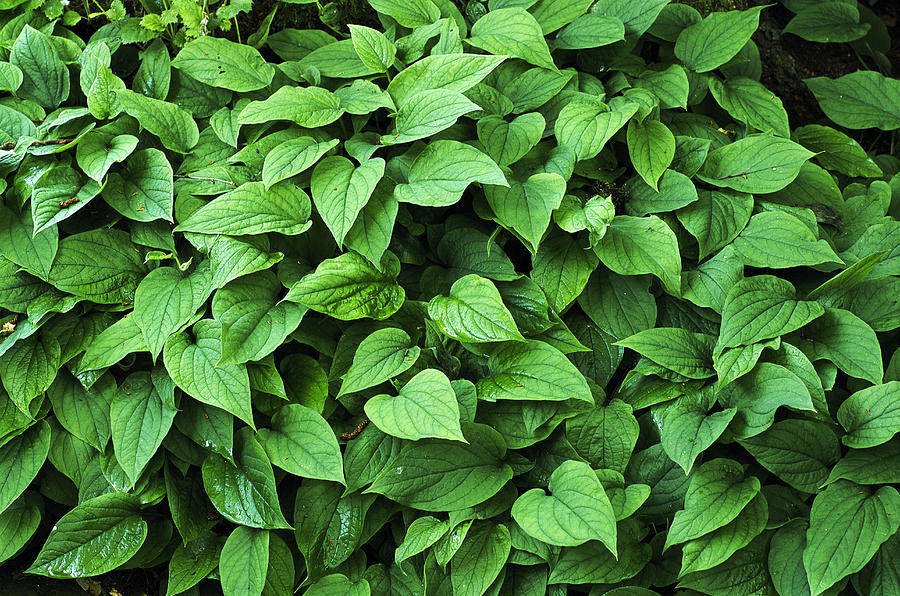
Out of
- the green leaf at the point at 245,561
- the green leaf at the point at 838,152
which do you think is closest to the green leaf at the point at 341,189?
the green leaf at the point at 245,561

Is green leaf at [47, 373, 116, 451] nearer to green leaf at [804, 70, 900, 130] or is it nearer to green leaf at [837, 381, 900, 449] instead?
green leaf at [837, 381, 900, 449]

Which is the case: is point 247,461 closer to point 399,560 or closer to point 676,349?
point 399,560

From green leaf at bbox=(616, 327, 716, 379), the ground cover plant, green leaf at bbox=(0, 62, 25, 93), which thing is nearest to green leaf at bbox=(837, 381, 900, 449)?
the ground cover plant

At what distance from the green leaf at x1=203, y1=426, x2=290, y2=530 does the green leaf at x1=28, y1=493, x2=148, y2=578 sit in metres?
0.28

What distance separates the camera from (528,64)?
278cm

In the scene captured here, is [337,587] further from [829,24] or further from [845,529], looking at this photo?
[829,24]

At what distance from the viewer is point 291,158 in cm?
237

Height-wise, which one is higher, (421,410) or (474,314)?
(474,314)

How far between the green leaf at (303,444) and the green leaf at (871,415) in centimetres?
162

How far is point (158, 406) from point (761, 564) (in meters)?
2.05

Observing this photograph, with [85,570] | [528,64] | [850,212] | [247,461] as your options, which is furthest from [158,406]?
[850,212]

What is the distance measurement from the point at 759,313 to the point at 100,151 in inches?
93.1

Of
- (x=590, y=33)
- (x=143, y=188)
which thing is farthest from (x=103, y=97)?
(x=590, y=33)

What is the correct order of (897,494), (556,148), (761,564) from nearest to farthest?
(897,494)
(761,564)
(556,148)
